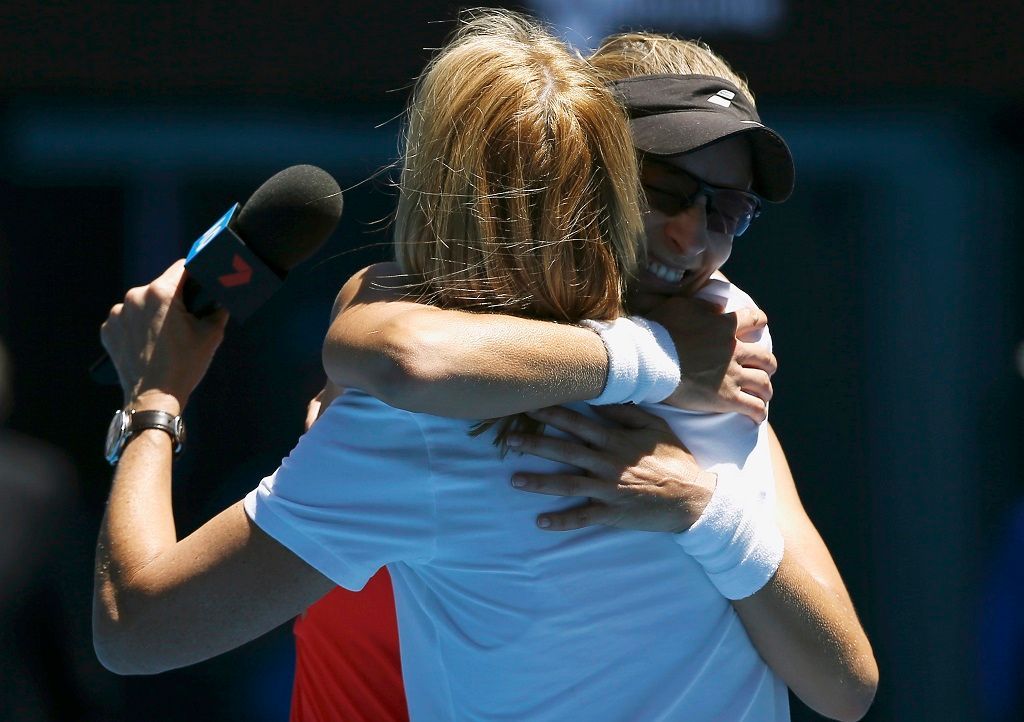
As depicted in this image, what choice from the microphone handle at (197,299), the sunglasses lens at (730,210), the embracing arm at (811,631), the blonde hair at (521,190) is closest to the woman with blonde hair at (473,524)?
the blonde hair at (521,190)

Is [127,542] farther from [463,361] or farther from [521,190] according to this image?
[521,190]

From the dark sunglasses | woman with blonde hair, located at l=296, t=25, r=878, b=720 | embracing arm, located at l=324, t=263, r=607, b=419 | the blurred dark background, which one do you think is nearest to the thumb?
woman with blonde hair, located at l=296, t=25, r=878, b=720

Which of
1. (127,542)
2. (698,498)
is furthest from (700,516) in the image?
(127,542)

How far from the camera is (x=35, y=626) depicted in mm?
3742

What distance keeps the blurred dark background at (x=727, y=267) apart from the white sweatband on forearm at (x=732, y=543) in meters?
2.65

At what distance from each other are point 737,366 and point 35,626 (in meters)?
2.88

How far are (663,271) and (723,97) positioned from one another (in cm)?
24

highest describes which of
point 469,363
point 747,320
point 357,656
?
point 469,363

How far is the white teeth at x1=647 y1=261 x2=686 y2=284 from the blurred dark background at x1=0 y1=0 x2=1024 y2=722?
259 centimetres

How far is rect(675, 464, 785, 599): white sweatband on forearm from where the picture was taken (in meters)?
1.40

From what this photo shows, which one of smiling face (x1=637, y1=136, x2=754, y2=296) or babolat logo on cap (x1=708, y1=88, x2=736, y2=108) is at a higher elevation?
babolat logo on cap (x1=708, y1=88, x2=736, y2=108)

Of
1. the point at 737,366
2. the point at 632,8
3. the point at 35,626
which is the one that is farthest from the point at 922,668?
the point at 737,366

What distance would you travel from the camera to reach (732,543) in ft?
4.63

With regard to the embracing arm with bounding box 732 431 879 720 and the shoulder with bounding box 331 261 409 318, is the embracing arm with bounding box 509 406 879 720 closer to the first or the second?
the embracing arm with bounding box 732 431 879 720
